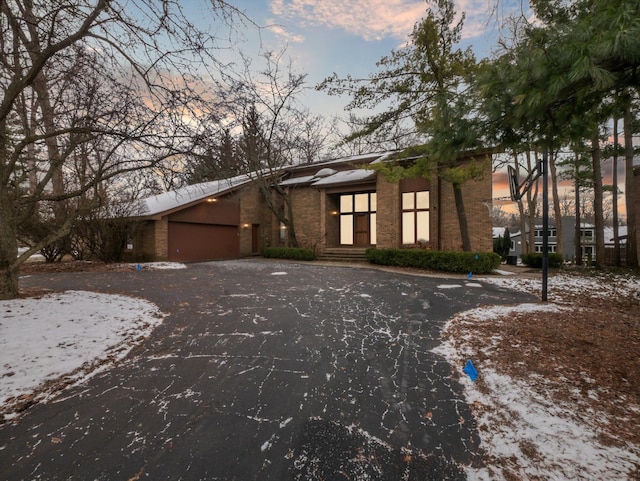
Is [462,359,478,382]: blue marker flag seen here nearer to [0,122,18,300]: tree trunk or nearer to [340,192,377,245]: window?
[0,122,18,300]: tree trunk

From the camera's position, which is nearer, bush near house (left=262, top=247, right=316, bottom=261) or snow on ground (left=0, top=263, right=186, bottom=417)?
snow on ground (left=0, top=263, right=186, bottom=417)

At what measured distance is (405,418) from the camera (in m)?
2.34

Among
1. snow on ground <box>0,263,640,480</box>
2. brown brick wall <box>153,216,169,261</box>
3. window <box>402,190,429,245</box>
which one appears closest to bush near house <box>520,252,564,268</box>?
window <box>402,190,429,245</box>

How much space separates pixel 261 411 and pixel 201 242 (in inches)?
554

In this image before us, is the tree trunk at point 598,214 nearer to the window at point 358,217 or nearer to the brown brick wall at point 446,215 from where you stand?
the brown brick wall at point 446,215

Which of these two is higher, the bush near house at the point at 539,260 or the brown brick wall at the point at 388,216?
the brown brick wall at the point at 388,216

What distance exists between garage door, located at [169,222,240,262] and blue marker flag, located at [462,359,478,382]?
1398 cm

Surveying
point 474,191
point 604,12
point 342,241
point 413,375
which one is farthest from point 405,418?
point 342,241

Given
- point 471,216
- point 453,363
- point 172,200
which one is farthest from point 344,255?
point 453,363

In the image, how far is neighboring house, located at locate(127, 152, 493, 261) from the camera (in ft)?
43.1

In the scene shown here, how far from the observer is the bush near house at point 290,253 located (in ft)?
49.7

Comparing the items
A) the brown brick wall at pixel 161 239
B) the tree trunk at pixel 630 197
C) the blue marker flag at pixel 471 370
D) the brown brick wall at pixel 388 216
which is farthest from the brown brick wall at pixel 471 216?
the brown brick wall at pixel 161 239

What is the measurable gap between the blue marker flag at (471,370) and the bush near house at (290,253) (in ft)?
39.6

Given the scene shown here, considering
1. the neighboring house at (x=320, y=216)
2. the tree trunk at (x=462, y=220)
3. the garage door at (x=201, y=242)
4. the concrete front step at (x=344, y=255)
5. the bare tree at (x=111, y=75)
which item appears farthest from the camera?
the concrete front step at (x=344, y=255)
